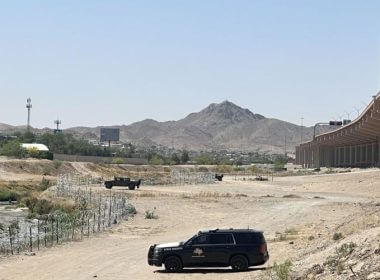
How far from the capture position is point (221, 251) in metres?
27.1

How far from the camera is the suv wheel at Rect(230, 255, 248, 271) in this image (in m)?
26.9

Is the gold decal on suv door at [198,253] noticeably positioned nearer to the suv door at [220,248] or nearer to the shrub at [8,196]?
the suv door at [220,248]

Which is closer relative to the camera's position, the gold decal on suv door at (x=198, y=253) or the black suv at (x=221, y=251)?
the black suv at (x=221, y=251)

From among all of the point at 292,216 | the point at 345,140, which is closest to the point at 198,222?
the point at 292,216

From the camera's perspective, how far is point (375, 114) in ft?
376

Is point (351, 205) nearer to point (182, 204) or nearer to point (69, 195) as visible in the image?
point (182, 204)

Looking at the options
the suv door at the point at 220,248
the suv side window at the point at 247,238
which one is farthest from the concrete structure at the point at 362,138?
the suv door at the point at 220,248

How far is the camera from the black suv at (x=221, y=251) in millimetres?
26886

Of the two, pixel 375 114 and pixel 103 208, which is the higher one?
pixel 375 114

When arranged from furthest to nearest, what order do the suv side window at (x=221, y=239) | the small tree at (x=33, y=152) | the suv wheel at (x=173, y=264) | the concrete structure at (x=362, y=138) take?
the small tree at (x=33, y=152), the concrete structure at (x=362, y=138), the suv wheel at (x=173, y=264), the suv side window at (x=221, y=239)

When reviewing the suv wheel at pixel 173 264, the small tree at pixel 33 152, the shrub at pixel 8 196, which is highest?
the small tree at pixel 33 152

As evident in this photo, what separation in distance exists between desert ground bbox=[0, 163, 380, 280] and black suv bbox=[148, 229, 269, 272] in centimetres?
39

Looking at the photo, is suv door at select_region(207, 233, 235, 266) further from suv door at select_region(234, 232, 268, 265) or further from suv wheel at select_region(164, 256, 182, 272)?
suv wheel at select_region(164, 256, 182, 272)

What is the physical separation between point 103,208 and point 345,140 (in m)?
128
